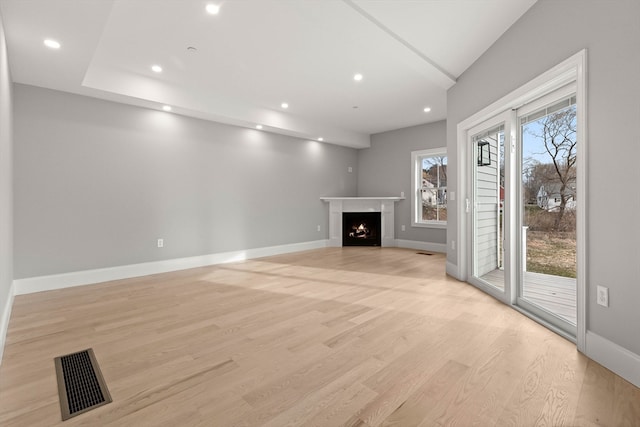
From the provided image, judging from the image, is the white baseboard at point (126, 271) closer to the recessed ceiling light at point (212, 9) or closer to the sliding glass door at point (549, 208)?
the recessed ceiling light at point (212, 9)

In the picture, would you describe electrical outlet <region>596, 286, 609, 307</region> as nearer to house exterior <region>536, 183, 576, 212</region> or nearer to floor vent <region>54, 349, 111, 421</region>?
house exterior <region>536, 183, 576, 212</region>

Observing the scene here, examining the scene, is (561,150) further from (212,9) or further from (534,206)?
(212,9)

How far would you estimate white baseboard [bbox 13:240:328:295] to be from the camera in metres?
3.64

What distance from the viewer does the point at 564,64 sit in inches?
86.3

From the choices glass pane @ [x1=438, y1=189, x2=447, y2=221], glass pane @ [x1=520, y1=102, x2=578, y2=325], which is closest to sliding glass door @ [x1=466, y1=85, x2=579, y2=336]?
glass pane @ [x1=520, y1=102, x2=578, y2=325]

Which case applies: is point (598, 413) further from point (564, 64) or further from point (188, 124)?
point (188, 124)

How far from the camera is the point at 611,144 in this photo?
1.85 meters

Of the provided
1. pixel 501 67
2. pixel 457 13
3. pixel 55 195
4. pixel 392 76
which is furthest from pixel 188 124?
pixel 501 67

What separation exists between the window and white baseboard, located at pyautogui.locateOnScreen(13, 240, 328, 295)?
317 cm

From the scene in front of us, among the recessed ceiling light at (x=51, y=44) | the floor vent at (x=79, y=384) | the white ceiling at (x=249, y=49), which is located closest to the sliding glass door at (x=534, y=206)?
the white ceiling at (x=249, y=49)

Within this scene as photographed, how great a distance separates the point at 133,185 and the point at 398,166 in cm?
523

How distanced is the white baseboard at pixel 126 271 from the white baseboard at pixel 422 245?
281 cm

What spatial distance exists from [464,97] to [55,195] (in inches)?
205

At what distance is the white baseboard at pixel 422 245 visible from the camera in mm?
6336
